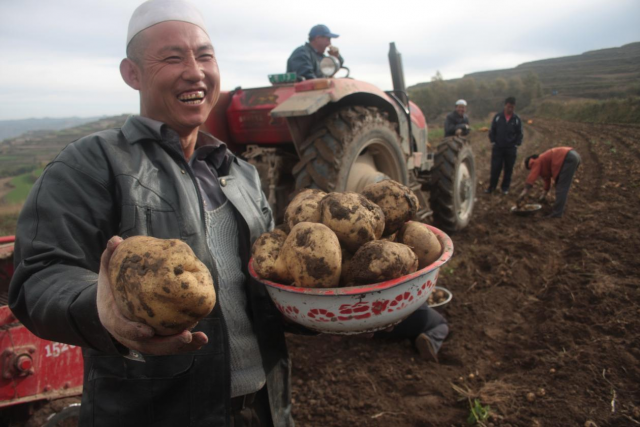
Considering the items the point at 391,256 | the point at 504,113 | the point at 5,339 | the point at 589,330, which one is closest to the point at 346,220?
Answer: the point at 391,256

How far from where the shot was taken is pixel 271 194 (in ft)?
12.2

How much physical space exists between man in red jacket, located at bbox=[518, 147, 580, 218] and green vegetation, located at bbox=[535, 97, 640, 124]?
39.1 ft

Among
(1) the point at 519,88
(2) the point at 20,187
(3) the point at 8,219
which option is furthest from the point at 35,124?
(1) the point at 519,88

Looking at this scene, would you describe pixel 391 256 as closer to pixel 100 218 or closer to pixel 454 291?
pixel 100 218

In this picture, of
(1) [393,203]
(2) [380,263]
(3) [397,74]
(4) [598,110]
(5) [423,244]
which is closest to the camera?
(2) [380,263]

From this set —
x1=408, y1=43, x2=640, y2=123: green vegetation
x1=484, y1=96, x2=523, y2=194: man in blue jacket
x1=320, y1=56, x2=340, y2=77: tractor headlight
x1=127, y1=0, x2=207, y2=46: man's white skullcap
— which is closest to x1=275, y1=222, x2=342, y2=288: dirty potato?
x1=127, y1=0, x2=207, y2=46: man's white skullcap

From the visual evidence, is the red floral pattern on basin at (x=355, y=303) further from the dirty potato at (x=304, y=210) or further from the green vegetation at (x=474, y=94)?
the green vegetation at (x=474, y=94)

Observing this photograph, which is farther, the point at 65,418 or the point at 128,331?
the point at 65,418

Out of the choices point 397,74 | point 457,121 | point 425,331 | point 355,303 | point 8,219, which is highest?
point 397,74

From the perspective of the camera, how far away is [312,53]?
184 inches

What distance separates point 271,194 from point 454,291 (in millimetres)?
2235

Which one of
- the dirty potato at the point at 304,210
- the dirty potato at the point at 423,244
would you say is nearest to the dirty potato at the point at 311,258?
the dirty potato at the point at 304,210

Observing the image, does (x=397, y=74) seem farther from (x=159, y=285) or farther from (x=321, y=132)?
(x=159, y=285)

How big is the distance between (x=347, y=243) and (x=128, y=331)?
0.89 meters
